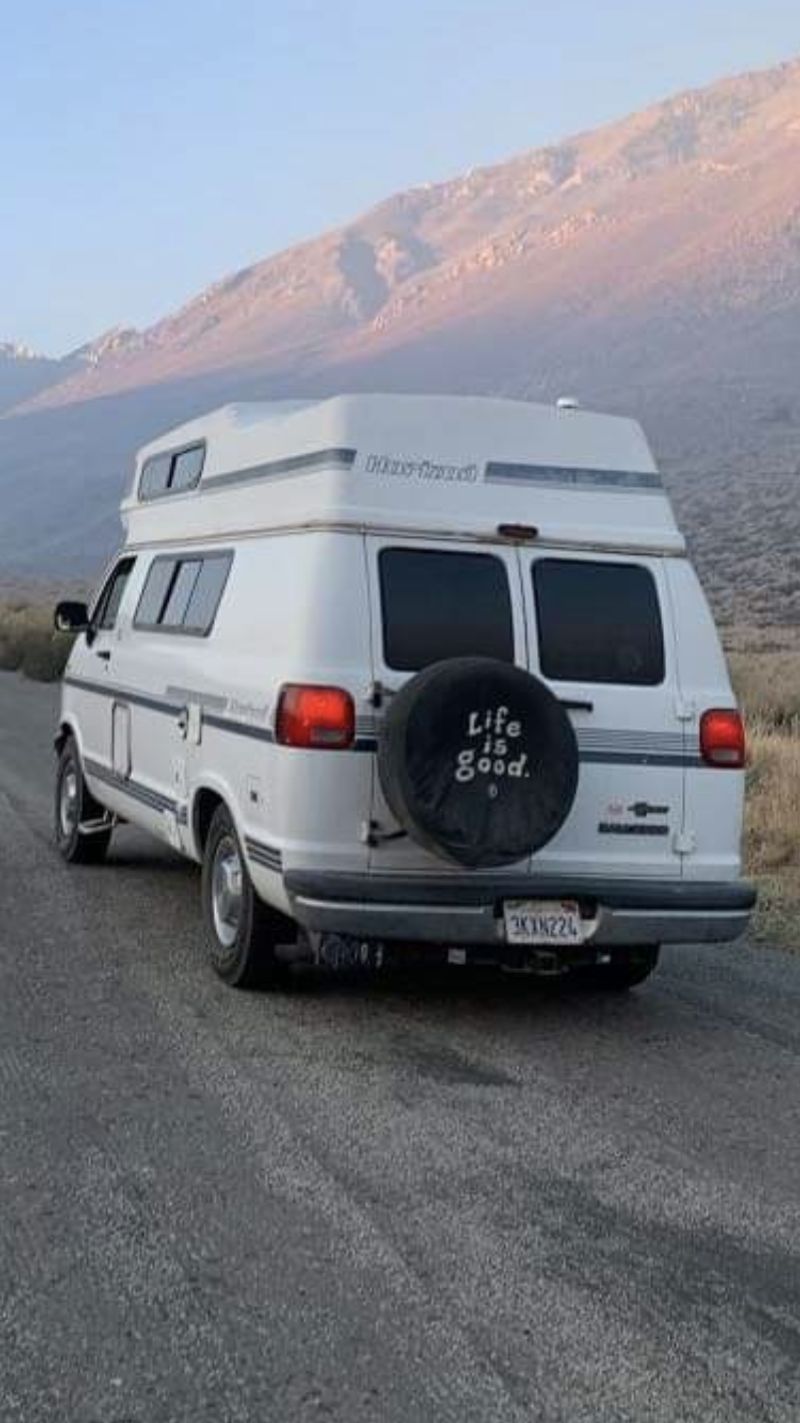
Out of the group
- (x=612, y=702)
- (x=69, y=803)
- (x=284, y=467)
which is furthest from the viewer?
(x=69, y=803)

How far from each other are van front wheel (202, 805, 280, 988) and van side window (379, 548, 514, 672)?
3.94ft

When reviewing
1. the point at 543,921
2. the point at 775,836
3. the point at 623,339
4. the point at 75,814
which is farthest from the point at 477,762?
the point at 623,339

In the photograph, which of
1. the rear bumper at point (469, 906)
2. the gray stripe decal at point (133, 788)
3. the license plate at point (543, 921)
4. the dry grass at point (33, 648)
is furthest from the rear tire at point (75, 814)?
the dry grass at point (33, 648)

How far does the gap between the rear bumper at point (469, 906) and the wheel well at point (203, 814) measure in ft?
4.52

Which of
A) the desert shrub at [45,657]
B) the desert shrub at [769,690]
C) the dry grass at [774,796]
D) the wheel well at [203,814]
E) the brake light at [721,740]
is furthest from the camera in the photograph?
the desert shrub at [45,657]

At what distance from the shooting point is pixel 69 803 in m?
10.8

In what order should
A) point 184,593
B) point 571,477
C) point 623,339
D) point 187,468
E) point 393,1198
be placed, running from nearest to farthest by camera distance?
point 393,1198 < point 571,477 < point 184,593 < point 187,468 < point 623,339

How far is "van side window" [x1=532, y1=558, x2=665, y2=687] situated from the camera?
706 centimetres

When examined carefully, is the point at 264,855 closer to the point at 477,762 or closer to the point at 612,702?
the point at 477,762

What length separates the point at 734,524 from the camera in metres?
64.4

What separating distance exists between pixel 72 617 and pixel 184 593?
6.85ft

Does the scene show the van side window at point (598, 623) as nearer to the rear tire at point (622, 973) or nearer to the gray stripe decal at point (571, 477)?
the gray stripe decal at point (571, 477)

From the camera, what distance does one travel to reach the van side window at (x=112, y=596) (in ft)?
33.6

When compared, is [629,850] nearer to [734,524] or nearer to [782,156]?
[734,524]
